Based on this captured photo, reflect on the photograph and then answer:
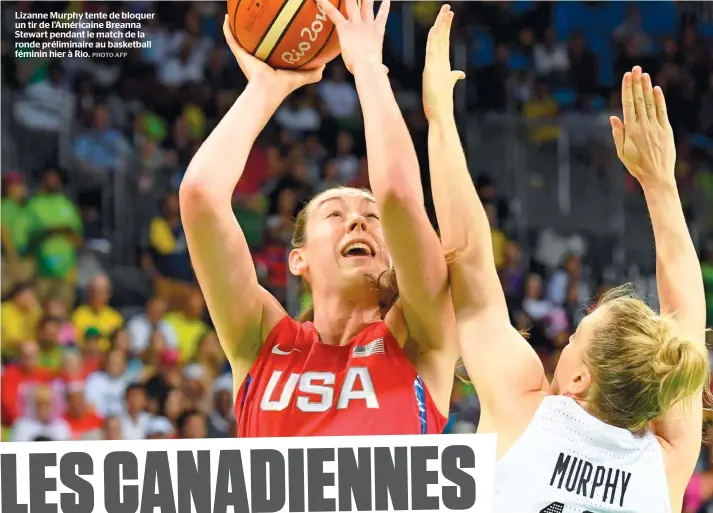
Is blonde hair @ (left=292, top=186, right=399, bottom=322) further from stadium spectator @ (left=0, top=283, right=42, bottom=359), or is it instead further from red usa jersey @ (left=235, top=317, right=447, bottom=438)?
stadium spectator @ (left=0, top=283, right=42, bottom=359)

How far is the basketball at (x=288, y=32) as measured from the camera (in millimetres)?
2795


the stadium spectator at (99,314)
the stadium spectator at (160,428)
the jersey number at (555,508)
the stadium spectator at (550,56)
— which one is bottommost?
the stadium spectator at (160,428)

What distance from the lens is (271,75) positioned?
9.17ft

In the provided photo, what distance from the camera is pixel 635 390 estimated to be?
7.60 ft

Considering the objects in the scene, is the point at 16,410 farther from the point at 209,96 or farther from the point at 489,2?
the point at 489,2

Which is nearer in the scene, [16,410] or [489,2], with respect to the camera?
[16,410]

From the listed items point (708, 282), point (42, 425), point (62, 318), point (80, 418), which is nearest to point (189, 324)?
point (62, 318)

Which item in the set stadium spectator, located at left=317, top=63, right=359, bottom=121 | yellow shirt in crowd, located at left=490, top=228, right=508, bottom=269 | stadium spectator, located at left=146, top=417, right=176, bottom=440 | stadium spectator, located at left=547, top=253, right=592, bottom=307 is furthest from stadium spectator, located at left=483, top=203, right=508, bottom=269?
stadium spectator, located at left=146, top=417, right=176, bottom=440

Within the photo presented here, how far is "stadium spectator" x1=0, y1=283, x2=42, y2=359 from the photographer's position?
A: 5.19 metres

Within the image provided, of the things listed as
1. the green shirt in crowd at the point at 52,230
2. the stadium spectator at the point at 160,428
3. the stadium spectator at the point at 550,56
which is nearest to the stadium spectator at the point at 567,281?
the stadium spectator at the point at 550,56

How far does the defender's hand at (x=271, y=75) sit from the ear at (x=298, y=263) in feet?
1.46

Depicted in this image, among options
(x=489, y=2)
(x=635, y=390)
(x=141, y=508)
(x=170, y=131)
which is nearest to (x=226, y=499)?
(x=141, y=508)

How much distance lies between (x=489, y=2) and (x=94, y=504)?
15.3 ft

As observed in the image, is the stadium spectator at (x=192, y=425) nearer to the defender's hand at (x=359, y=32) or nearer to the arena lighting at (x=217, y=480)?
the arena lighting at (x=217, y=480)
